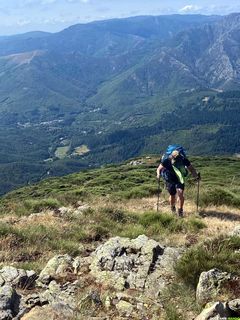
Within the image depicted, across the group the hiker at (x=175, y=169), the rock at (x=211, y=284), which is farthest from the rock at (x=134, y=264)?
the hiker at (x=175, y=169)

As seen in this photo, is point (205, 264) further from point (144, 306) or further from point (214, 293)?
point (144, 306)

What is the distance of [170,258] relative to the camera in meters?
10.1

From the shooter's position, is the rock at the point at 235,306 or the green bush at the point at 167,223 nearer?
the rock at the point at 235,306

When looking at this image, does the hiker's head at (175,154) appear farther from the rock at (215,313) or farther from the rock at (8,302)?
the rock at (215,313)

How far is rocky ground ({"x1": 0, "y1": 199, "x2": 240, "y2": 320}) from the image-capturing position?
7.50 m

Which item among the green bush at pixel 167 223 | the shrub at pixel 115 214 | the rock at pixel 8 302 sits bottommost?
the shrub at pixel 115 214

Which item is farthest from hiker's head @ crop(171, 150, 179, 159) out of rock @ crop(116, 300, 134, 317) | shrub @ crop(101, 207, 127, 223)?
rock @ crop(116, 300, 134, 317)

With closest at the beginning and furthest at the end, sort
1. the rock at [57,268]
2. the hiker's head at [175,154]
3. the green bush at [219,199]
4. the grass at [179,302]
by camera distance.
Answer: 1. the grass at [179,302]
2. the rock at [57,268]
3. the hiker's head at [175,154]
4. the green bush at [219,199]

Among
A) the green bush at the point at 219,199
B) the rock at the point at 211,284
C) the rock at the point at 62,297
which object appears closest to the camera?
the rock at the point at 62,297

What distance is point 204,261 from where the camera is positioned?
9.08 meters

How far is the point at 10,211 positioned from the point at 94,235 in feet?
20.4

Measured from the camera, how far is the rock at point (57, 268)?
930 centimetres

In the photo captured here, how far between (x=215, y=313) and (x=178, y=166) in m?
11.0

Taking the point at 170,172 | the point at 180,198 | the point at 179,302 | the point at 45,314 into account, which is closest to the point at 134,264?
the point at 179,302
